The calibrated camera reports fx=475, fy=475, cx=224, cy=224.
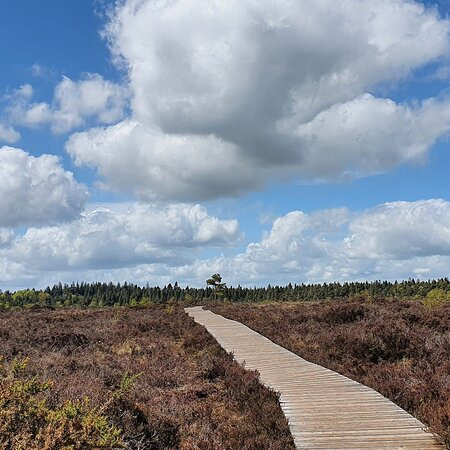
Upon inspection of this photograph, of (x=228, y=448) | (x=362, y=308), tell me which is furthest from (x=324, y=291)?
(x=228, y=448)

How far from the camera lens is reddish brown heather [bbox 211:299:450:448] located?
9.07 metres

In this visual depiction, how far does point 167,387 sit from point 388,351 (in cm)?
707

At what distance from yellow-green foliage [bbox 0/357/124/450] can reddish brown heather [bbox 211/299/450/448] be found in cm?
486

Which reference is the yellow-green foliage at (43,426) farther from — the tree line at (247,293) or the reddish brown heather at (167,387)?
the tree line at (247,293)

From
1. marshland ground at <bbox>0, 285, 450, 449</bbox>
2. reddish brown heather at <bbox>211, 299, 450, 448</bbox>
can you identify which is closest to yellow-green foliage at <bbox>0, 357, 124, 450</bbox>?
marshland ground at <bbox>0, 285, 450, 449</bbox>

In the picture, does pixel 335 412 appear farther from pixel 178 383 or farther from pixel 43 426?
pixel 43 426

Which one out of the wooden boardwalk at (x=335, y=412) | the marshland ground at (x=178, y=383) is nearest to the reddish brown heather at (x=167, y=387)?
the marshland ground at (x=178, y=383)

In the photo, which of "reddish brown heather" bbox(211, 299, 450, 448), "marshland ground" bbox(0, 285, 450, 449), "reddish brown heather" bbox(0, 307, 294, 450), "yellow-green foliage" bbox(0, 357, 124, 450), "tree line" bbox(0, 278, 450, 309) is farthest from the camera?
"tree line" bbox(0, 278, 450, 309)

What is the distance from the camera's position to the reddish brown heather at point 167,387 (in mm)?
7215

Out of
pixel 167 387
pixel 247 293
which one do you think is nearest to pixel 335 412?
pixel 167 387

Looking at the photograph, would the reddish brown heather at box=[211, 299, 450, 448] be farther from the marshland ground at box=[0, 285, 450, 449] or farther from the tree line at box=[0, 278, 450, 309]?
the tree line at box=[0, 278, 450, 309]

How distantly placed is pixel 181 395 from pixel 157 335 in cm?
1076

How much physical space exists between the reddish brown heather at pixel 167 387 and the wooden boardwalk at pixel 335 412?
0.42 metres

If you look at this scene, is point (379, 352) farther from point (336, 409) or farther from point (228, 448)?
point (228, 448)
